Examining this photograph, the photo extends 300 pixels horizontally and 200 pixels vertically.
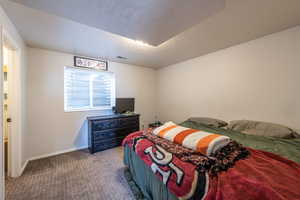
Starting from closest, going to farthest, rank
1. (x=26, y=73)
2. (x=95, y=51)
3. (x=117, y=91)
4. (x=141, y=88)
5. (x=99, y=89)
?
(x=26, y=73) → (x=95, y=51) → (x=99, y=89) → (x=117, y=91) → (x=141, y=88)

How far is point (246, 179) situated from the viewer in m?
0.92

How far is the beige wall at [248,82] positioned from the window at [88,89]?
2222mm

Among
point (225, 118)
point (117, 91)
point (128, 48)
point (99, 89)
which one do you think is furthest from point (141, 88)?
point (225, 118)

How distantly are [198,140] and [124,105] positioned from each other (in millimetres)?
2622

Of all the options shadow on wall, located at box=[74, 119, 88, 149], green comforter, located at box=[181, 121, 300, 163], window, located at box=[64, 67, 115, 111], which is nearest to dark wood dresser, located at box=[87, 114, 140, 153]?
shadow on wall, located at box=[74, 119, 88, 149]

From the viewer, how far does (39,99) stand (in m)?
2.63

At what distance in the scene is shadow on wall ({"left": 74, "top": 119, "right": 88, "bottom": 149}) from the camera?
3.06 metres

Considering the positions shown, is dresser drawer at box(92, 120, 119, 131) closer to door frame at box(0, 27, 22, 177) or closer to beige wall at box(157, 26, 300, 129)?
door frame at box(0, 27, 22, 177)

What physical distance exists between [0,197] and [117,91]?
9.25 feet

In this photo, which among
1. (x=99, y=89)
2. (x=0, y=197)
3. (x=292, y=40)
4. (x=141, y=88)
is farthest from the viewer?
(x=141, y=88)

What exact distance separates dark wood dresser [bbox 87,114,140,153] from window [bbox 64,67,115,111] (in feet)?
1.66

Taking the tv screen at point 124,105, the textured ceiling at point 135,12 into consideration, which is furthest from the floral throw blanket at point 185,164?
the tv screen at point 124,105

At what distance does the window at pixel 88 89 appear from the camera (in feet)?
9.94

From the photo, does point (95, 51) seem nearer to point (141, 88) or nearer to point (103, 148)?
point (141, 88)
